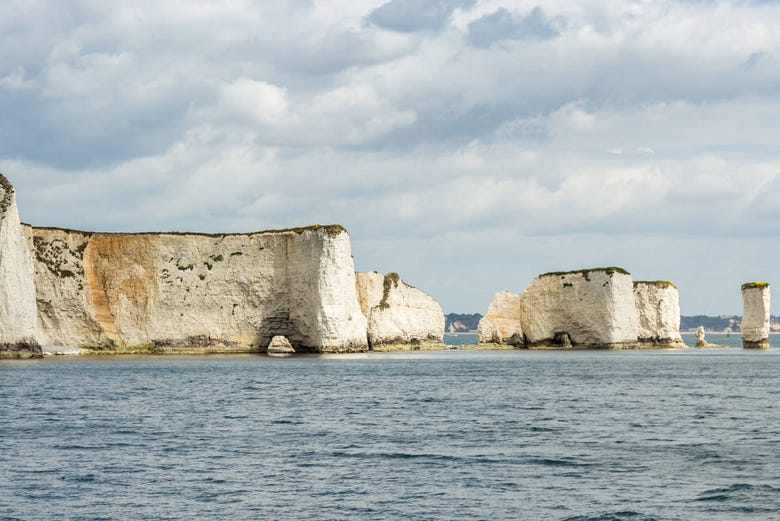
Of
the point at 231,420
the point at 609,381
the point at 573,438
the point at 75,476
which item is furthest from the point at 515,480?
the point at 609,381

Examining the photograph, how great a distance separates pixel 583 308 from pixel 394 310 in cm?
1984

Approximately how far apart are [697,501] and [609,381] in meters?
31.4

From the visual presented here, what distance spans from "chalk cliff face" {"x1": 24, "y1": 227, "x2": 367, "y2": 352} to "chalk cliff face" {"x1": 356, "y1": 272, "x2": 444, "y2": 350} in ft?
49.4

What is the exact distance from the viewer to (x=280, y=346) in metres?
90.0

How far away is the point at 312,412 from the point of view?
33.2m

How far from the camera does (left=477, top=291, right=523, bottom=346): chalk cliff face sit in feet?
351

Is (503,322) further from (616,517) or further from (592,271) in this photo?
(616,517)

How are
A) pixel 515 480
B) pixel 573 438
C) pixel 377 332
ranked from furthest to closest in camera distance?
pixel 377 332 < pixel 573 438 < pixel 515 480

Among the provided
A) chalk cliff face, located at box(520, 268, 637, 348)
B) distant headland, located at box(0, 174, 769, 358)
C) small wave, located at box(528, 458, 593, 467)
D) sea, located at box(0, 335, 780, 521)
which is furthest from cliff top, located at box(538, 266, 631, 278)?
small wave, located at box(528, 458, 593, 467)

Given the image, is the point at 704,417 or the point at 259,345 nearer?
the point at 704,417

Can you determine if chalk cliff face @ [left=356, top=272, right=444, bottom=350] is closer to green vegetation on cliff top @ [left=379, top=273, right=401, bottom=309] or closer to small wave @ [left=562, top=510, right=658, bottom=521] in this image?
green vegetation on cliff top @ [left=379, top=273, right=401, bottom=309]

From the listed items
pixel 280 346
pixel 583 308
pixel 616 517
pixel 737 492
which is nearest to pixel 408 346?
pixel 280 346

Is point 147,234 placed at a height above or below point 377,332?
above

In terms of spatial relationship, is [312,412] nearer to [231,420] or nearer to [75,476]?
[231,420]
